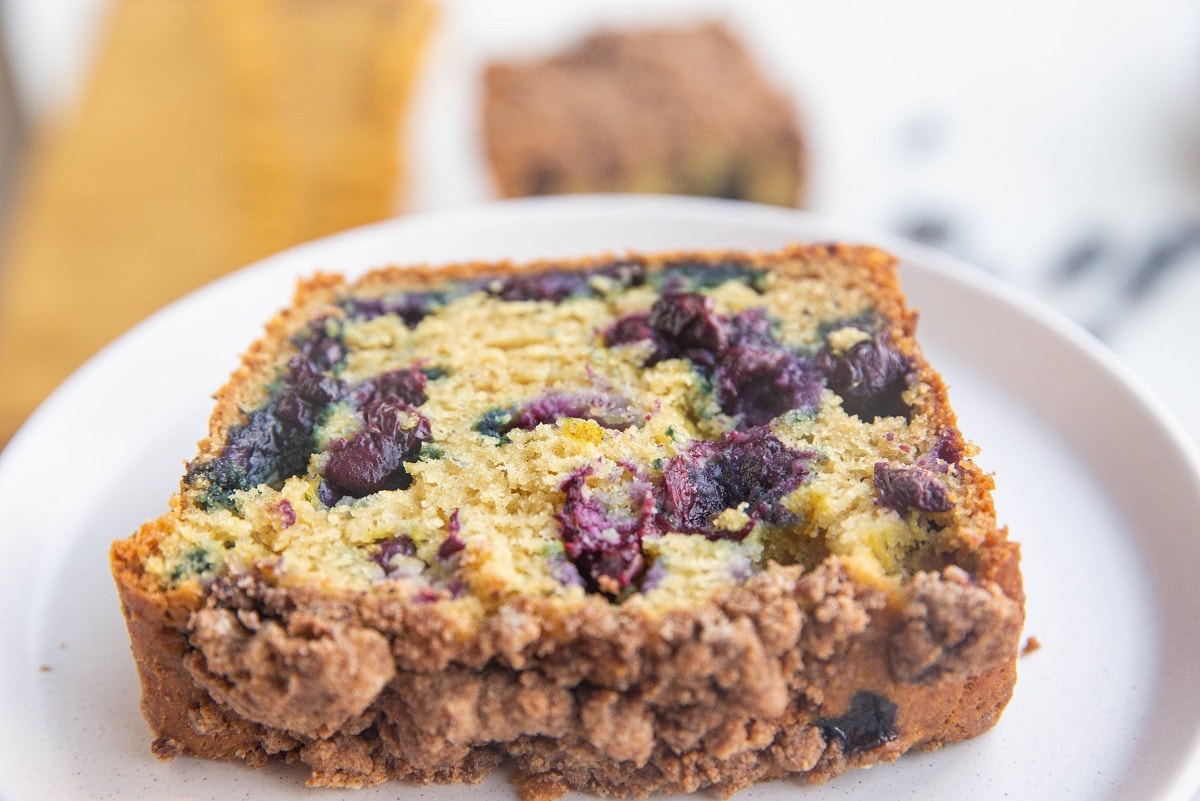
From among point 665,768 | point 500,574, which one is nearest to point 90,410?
point 500,574

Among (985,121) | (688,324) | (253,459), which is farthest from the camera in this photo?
(985,121)

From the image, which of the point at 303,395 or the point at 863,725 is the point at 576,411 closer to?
the point at 303,395

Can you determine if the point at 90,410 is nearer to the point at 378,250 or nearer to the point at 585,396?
the point at 378,250

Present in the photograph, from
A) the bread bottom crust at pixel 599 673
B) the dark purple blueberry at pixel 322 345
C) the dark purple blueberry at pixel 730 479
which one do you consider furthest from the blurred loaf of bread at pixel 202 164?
the bread bottom crust at pixel 599 673

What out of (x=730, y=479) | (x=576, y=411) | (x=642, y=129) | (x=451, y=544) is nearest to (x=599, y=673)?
(x=451, y=544)

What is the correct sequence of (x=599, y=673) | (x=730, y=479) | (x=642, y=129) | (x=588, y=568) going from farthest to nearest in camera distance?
(x=642, y=129), (x=730, y=479), (x=588, y=568), (x=599, y=673)

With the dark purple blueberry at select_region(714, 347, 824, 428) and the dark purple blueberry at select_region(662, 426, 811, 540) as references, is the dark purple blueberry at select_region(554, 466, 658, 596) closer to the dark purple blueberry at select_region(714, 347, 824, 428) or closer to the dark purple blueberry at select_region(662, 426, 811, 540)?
the dark purple blueberry at select_region(662, 426, 811, 540)

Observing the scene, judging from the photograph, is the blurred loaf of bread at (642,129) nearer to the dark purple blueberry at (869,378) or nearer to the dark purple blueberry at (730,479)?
the dark purple blueberry at (869,378)
